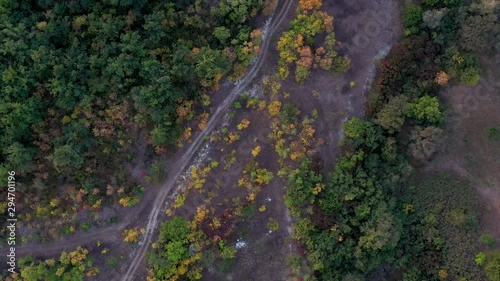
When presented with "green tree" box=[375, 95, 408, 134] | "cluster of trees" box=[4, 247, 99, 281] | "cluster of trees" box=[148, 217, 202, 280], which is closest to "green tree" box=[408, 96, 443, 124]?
"green tree" box=[375, 95, 408, 134]

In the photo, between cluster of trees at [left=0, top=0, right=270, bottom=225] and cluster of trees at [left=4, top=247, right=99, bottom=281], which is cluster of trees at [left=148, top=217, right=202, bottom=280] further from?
cluster of trees at [left=0, top=0, right=270, bottom=225]

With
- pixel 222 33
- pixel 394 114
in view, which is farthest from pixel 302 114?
pixel 222 33

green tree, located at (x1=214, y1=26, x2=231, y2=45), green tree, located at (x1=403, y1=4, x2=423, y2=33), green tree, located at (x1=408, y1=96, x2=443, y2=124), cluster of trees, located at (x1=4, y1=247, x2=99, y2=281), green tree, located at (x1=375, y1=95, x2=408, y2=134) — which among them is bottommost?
green tree, located at (x1=408, y1=96, x2=443, y2=124)

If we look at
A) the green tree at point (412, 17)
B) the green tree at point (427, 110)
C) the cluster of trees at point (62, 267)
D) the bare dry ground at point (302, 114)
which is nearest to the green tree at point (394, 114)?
the green tree at point (427, 110)

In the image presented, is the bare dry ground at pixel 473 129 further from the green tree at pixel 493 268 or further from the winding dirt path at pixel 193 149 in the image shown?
the winding dirt path at pixel 193 149

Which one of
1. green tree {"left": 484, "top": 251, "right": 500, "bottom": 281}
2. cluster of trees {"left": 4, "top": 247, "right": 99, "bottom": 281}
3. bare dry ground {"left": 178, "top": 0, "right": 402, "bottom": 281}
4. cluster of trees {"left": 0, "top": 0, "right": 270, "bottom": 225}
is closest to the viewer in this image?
green tree {"left": 484, "top": 251, "right": 500, "bottom": 281}

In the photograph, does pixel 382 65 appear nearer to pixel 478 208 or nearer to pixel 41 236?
pixel 478 208
